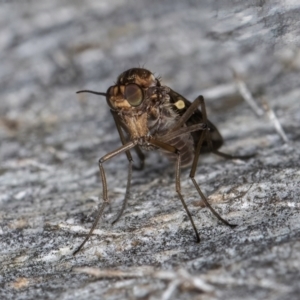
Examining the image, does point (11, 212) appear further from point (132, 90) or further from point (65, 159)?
point (132, 90)

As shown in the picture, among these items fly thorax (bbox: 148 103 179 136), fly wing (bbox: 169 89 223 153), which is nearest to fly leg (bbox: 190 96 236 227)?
fly wing (bbox: 169 89 223 153)

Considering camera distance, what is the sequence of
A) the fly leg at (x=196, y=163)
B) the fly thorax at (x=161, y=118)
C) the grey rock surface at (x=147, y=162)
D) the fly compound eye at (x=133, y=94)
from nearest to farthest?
1. the grey rock surface at (x=147, y=162)
2. the fly leg at (x=196, y=163)
3. the fly compound eye at (x=133, y=94)
4. the fly thorax at (x=161, y=118)

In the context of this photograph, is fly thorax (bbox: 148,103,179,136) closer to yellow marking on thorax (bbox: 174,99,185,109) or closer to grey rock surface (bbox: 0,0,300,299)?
yellow marking on thorax (bbox: 174,99,185,109)

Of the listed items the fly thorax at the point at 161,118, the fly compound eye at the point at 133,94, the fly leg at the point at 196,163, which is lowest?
the fly leg at the point at 196,163

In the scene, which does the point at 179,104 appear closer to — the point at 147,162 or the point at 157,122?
the point at 157,122

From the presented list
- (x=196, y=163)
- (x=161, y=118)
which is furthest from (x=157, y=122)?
(x=196, y=163)

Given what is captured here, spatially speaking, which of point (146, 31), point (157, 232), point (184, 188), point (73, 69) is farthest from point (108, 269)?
point (146, 31)

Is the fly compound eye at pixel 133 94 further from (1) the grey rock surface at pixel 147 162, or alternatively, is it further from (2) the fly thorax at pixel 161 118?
(1) the grey rock surface at pixel 147 162

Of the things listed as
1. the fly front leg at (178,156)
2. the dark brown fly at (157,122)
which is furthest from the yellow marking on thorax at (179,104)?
the fly front leg at (178,156)
